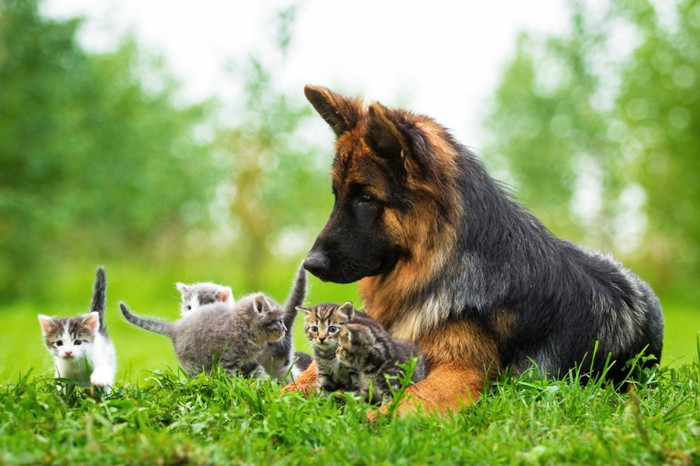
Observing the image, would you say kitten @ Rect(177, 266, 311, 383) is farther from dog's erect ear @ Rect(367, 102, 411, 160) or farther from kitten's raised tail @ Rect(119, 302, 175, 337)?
dog's erect ear @ Rect(367, 102, 411, 160)

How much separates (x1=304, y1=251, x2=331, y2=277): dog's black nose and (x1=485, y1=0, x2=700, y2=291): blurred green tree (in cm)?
1809

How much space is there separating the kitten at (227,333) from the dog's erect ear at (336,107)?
147cm

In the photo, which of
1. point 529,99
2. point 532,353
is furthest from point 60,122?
point 532,353

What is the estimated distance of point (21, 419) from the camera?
4.48 m

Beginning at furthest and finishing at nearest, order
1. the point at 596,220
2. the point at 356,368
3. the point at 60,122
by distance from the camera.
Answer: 1. the point at 596,220
2. the point at 60,122
3. the point at 356,368

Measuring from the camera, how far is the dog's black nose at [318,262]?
559cm

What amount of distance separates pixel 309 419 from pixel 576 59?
77.8ft

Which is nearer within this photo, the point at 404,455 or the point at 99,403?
the point at 404,455

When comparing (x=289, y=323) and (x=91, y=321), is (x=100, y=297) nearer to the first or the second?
(x=91, y=321)

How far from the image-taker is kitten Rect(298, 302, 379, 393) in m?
5.21

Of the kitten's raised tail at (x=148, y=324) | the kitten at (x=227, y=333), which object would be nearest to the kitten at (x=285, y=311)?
the kitten at (x=227, y=333)

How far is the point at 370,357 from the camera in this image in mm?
5113

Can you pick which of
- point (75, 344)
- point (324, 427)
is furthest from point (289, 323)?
point (324, 427)

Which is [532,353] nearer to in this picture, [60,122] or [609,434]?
[609,434]
